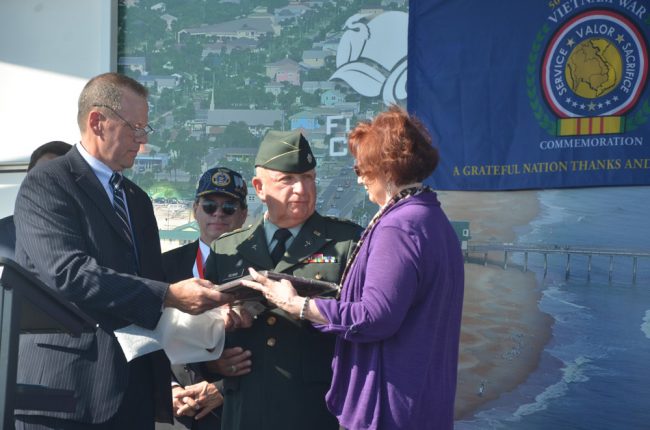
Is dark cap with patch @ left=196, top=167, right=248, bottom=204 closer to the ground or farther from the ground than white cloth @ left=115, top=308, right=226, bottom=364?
farther from the ground

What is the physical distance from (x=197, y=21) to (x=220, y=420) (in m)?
2.64

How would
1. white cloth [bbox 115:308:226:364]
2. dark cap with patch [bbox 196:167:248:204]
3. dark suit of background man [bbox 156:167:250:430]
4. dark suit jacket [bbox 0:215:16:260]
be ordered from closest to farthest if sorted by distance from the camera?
white cloth [bbox 115:308:226:364]
dark suit of background man [bbox 156:167:250:430]
dark suit jacket [bbox 0:215:16:260]
dark cap with patch [bbox 196:167:248:204]

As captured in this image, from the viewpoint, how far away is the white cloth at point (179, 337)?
259cm

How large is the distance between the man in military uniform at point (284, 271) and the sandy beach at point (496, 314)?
1538 mm

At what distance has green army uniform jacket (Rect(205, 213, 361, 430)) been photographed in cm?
277

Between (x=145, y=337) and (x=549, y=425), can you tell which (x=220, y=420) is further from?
(x=549, y=425)

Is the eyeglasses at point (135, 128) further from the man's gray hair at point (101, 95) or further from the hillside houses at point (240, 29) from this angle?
the hillside houses at point (240, 29)

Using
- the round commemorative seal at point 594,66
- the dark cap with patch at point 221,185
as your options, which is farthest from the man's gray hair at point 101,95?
the round commemorative seal at point 594,66

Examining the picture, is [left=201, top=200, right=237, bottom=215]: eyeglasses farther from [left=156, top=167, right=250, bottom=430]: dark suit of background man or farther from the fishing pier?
the fishing pier

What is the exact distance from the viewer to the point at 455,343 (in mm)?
2467

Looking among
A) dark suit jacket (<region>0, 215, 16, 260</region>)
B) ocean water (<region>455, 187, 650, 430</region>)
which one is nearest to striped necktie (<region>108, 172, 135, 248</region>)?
dark suit jacket (<region>0, 215, 16, 260</region>)

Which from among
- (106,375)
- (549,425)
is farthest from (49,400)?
(549,425)

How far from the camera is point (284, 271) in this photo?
2.84m

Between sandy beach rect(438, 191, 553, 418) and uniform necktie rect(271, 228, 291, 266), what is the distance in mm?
1657
